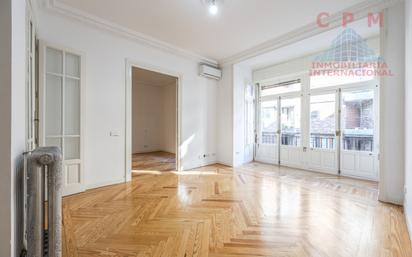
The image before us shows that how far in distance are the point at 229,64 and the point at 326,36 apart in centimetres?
245

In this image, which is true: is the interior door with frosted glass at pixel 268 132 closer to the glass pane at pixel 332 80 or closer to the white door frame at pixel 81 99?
the glass pane at pixel 332 80

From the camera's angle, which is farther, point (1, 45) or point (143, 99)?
point (143, 99)

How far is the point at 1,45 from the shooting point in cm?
138

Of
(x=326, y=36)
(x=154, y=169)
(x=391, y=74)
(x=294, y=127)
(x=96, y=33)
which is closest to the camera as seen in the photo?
(x=391, y=74)

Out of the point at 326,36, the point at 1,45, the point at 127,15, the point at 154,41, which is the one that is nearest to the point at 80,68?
the point at 127,15

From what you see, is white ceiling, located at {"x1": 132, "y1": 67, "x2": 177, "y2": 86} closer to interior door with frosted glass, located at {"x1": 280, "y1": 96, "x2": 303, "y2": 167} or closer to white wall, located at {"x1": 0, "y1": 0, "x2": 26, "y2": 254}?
interior door with frosted glass, located at {"x1": 280, "y1": 96, "x2": 303, "y2": 167}

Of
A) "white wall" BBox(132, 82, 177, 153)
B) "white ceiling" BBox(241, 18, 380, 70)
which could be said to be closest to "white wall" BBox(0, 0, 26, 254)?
"white ceiling" BBox(241, 18, 380, 70)

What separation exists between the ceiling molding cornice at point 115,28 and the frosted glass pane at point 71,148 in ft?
6.77

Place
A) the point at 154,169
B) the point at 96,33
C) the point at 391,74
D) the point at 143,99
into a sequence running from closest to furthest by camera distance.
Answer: the point at 391,74, the point at 96,33, the point at 154,169, the point at 143,99

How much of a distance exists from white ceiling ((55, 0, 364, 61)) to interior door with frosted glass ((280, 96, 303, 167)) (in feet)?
6.95

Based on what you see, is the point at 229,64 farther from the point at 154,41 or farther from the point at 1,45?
the point at 1,45

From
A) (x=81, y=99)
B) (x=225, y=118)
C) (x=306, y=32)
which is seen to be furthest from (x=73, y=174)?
(x=306, y=32)

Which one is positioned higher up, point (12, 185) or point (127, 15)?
point (127, 15)

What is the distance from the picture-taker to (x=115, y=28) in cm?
379
